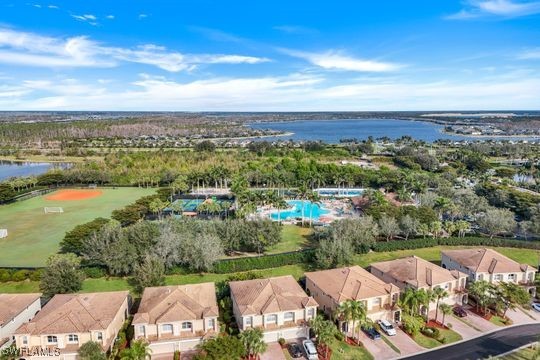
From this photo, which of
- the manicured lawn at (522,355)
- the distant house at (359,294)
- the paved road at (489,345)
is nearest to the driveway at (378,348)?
the paved road at (489,345)

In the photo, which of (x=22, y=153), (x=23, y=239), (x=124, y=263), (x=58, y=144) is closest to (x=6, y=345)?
(x=124, y=263)

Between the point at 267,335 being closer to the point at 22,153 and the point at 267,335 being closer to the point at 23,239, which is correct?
the point at 23,239

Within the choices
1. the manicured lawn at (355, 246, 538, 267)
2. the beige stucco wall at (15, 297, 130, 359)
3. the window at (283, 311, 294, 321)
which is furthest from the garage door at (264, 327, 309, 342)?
the manicured lawn at (355, 246, 538, 267)

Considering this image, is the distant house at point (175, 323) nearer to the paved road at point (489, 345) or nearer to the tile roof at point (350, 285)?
the tile roof at point (350, 285)

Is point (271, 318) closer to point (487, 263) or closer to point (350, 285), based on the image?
point (350, 285)

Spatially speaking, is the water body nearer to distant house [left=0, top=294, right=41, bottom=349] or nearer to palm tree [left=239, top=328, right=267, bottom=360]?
distant house [left=0, top=294, right=41, bottom=349]
